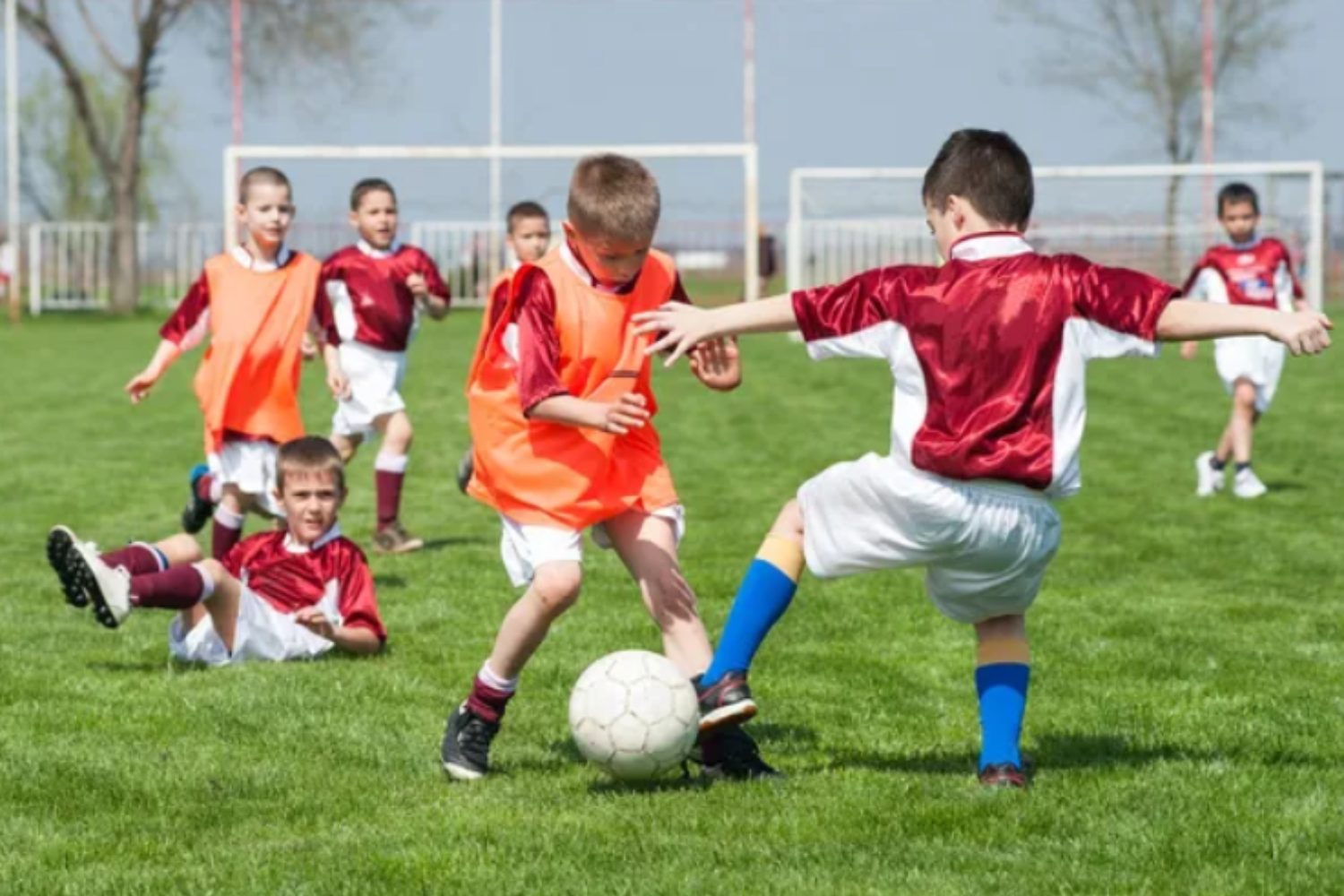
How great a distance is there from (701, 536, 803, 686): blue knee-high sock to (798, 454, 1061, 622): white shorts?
0.37ft

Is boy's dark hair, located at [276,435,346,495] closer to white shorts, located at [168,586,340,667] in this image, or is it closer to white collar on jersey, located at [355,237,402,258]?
white shorts, located at [168,586,340,667]

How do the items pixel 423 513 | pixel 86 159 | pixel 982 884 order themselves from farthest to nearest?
pixel 86 159, pixel 423 513, pixel 982 884

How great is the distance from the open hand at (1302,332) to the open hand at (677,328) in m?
1.28

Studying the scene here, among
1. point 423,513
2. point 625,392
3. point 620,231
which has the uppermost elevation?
point 620,231

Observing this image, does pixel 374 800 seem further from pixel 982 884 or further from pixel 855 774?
pixel 982 884

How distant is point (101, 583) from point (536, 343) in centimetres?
221

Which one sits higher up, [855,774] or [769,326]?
[769,326]

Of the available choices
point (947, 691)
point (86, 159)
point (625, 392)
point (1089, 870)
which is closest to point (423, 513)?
point (947, 691)

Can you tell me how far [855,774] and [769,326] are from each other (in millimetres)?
1188

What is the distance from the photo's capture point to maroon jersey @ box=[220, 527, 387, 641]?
7598 millimetres

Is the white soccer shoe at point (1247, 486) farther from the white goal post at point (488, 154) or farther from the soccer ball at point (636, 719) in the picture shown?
the white goal post at point (488, 154)

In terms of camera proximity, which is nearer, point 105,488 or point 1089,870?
point 1089,870

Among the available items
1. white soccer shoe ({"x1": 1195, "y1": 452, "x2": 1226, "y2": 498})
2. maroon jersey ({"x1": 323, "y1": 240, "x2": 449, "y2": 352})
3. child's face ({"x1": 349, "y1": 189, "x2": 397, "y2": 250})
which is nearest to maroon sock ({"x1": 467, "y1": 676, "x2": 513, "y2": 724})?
child's face ({"x1": 349, "y1": 189, "x2": 397, "y2": 250})

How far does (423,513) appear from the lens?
1285cm
